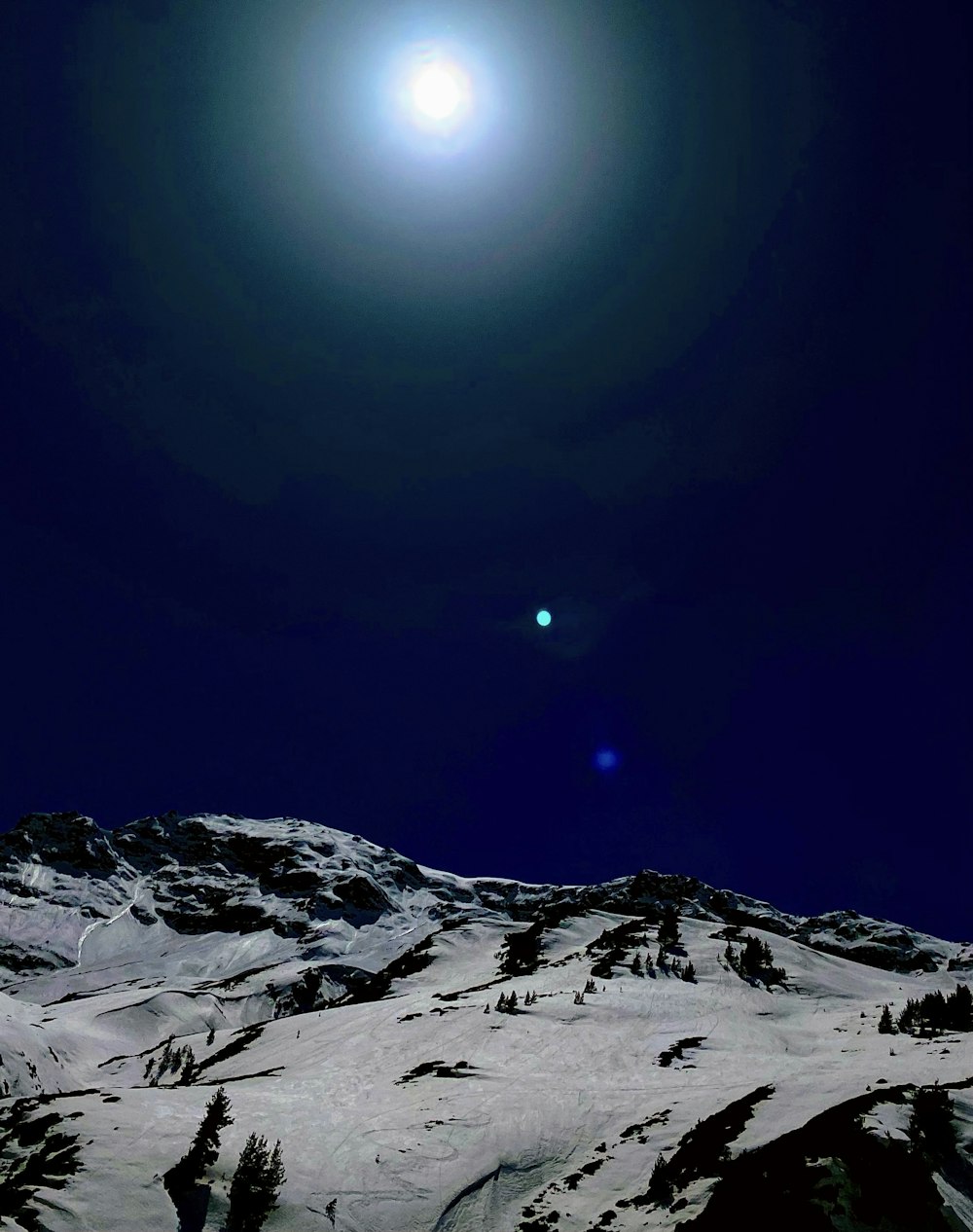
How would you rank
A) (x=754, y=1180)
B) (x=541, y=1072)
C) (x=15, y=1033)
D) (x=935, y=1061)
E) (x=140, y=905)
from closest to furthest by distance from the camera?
(x=754, y=1180) → (x=935, y=1061) → (x=541, y=1072) → (x=15, y=1033) → (x=140, y=905)

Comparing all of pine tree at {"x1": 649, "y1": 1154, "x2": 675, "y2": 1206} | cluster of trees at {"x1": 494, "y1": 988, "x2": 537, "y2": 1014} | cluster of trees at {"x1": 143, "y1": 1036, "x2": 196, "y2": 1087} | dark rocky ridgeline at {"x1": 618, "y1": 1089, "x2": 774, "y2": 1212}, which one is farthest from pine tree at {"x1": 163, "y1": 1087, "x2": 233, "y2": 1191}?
cluster of trees at {"x1": 143, "y1": 1036, "x2": 196, "y2": 1087}

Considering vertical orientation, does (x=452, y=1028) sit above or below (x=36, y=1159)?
above

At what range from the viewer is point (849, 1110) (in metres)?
18.2

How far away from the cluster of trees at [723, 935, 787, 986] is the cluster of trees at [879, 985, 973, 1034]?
13.3 meters

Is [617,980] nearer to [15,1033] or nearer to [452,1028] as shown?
[452,1028]

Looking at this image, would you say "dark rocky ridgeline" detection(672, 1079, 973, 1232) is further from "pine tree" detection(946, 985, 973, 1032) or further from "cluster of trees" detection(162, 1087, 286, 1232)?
"pine tree" detection(946, 985, 973, 1032)

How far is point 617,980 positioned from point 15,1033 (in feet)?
142

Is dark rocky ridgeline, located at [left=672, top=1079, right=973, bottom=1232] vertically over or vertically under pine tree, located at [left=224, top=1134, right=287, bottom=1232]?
over

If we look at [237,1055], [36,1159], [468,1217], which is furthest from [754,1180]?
[237,1055]

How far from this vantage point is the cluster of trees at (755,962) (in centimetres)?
5350

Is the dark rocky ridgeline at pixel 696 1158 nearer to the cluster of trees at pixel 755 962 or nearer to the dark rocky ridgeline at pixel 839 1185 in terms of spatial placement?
the dark rocky ridgeline at pixel 839 1185

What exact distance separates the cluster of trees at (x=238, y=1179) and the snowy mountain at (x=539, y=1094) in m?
0.35

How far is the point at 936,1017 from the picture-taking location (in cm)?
3891

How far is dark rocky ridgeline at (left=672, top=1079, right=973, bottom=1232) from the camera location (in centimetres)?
1430
